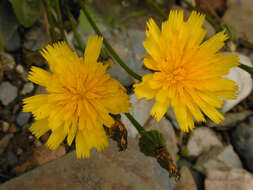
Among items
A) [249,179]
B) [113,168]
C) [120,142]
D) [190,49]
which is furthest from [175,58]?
[249,179]

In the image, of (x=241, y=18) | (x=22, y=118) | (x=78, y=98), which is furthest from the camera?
(x=241, y=18)

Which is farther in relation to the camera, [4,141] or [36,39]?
[36,39]

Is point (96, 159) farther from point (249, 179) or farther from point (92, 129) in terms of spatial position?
point (249, 179)

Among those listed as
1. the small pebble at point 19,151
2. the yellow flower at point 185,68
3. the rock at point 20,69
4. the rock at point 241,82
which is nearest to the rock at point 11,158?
the small pebble at point 19,151

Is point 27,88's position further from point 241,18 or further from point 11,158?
point 241,18

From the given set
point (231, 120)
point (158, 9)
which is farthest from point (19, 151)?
point (231, 120)

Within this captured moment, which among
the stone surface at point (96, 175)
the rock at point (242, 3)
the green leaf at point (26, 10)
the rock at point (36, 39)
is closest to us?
the stone surface at point (96, 175)

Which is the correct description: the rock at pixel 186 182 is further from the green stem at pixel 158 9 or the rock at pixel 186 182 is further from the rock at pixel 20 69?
the rock at pixel 20 69
